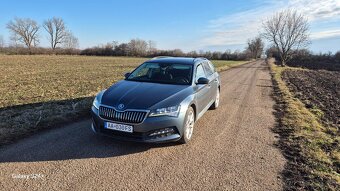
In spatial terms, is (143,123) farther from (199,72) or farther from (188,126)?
(199,72)

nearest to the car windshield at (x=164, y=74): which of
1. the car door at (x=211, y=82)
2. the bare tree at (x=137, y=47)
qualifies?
the car door at (x=211, y=82)

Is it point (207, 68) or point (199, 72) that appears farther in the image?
point (207, 68)

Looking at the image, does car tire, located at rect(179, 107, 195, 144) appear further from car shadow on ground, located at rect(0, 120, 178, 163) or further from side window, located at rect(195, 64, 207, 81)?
side window, located at rect(195, 64, 207, 81)

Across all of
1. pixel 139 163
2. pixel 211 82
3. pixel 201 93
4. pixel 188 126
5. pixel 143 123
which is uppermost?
pixel 211 82

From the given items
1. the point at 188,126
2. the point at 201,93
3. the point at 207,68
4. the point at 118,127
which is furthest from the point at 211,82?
the point at 118,127

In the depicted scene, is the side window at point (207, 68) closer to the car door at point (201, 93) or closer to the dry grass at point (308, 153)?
the car door at point (201, 93)

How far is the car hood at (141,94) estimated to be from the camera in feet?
16.0

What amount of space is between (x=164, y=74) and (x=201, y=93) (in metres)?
0.99

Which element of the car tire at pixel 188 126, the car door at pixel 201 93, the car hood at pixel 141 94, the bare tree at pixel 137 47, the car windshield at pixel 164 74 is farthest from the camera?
the bare tree at pixel 137 47

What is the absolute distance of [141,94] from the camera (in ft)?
17.1

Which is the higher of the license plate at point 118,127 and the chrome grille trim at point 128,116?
the chrome grille trim at point 128,116

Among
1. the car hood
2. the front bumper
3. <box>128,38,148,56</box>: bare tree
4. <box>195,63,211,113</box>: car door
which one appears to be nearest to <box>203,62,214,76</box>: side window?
<box>195,63,211,113</box>: car door

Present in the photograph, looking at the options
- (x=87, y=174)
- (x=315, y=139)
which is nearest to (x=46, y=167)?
(x=87, y=174)

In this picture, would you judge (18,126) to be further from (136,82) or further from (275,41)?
(275,41)
